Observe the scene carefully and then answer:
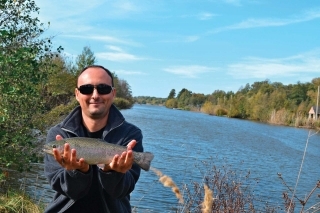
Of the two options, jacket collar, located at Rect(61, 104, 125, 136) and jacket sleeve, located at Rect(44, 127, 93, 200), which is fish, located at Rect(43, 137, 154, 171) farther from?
jacket collar, located at Rect(61, 104, 125, 136)

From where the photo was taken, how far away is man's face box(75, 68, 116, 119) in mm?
2922

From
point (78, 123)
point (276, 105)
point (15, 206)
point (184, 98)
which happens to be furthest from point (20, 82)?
point (184, 98)

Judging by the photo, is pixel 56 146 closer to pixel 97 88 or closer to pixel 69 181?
pixel 69 181

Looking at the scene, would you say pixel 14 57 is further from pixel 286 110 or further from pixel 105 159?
pixel 286 110

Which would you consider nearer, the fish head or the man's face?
the fish head

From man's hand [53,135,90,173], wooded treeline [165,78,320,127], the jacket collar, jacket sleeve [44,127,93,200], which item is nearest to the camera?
man's hand [53,135,90,173]

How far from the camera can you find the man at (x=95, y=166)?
104 inches

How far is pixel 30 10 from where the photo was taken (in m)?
7.64

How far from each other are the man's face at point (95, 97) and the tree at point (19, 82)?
3495 mm

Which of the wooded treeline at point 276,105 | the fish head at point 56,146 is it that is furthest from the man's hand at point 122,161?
the wooded treeline at point 276,105

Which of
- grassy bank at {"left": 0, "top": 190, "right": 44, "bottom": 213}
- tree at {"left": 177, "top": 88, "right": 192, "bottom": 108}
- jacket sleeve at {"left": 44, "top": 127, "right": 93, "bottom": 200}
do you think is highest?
tree at {"left": 177, "top": 88, "right": 192, "bottom": 108}

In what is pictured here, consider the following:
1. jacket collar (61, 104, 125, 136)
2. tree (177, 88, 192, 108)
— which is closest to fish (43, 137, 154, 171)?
jacket collar (61, 104, 125, 136)

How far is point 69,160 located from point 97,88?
0.60m

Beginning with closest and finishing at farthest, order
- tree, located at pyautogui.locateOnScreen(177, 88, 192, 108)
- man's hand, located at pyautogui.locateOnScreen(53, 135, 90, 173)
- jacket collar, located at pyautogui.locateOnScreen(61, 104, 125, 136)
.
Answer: man's hand, located at pyautogui.locateOnScreen(53, 135, 90, 173) → jacket collar, located at pyautogui.locateOnScreen(61, 104, 125, 136) → tree, located at pyautogui.locateOnScreen(177, 88, 192, 108)
